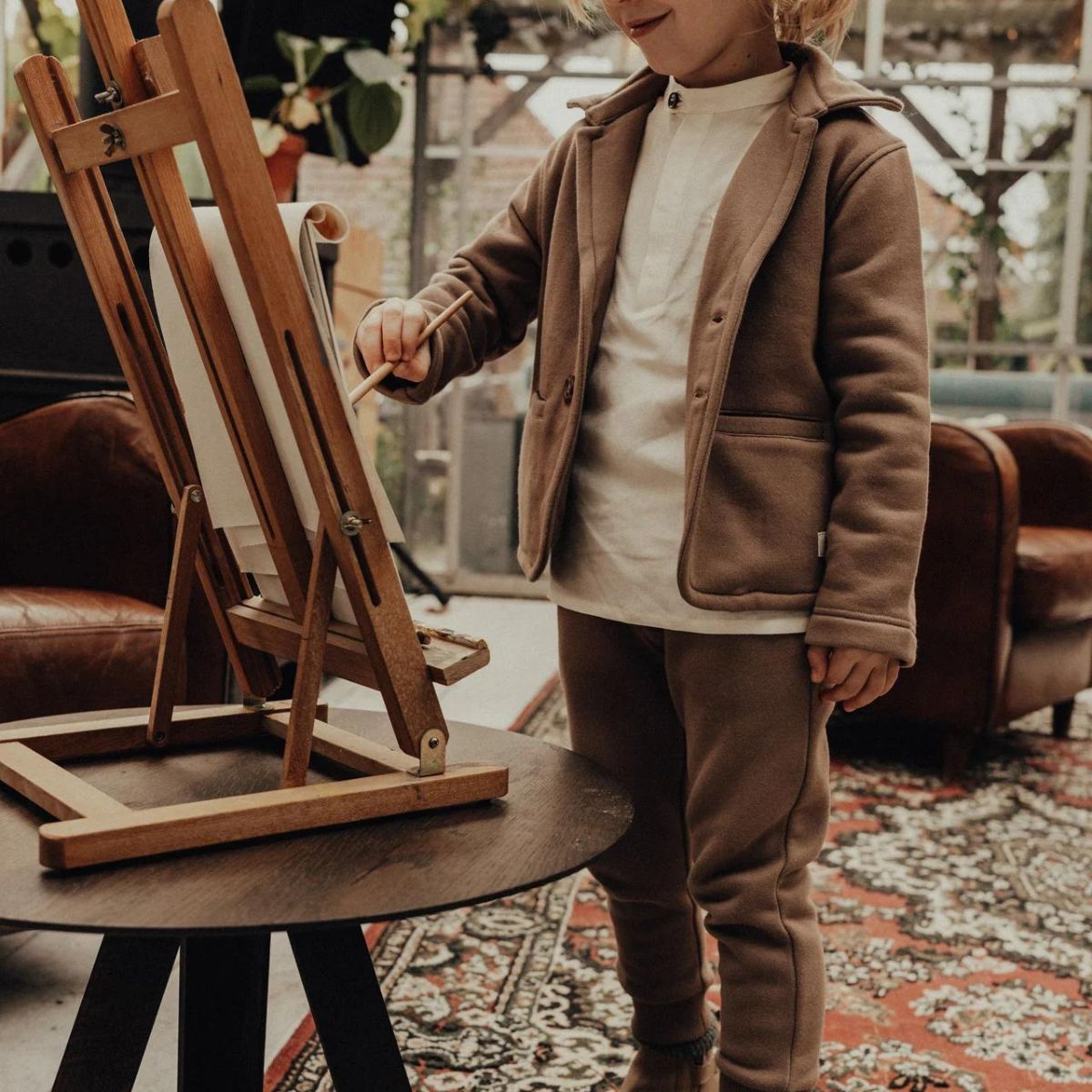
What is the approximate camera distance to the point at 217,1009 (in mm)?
942

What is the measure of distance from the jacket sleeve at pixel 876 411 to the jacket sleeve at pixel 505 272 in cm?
31

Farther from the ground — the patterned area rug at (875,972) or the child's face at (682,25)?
the child's face at (682,25)

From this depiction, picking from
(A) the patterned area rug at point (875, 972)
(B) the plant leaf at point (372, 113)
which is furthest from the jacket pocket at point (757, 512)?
(B) the plant leaf at point (372, 113)

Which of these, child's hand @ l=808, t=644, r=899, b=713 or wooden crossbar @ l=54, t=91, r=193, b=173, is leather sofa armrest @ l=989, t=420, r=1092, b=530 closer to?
child's hand @ l=808, t=644, r=899, b=713

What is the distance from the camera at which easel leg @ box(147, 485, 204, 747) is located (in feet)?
3.24

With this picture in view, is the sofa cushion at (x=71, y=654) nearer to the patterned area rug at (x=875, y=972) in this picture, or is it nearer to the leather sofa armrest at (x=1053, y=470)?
the patterned area rug at (x=875, y=972)

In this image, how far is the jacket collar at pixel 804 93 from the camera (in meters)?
1.12

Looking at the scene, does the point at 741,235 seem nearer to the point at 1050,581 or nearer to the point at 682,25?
the point at 682,25

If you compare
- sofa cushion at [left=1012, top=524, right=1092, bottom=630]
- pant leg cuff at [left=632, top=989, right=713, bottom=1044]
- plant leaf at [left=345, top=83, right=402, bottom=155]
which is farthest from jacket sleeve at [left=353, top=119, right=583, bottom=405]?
plant leaf at [left=345, top=83, right=402, bottom=155]

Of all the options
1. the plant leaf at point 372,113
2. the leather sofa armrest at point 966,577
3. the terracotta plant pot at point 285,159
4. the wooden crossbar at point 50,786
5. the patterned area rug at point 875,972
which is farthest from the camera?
the plant leaf at point 372,113

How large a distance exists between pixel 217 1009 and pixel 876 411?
0.68 metres

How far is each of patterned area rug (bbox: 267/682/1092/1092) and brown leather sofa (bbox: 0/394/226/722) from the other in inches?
19.7

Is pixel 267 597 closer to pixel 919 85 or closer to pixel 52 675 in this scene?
pixel 52 675

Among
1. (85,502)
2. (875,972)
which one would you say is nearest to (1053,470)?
(875,972)
